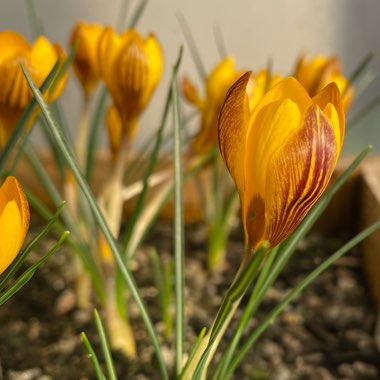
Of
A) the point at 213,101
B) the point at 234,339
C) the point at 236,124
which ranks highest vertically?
the point at 213,101

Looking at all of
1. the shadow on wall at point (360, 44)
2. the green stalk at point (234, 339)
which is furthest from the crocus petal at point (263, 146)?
the shadow on wall at point (360, 44)

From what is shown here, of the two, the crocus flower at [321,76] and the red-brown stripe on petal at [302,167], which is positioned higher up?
the crocus flower at [321,76]

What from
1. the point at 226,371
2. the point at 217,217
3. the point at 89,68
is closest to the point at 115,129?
the point at 89,68

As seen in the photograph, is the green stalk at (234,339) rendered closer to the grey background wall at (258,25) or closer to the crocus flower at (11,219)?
the crocus flower at (11,219)

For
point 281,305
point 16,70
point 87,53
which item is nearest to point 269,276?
point 281,305

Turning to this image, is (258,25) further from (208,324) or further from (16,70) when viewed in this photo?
(16,70)

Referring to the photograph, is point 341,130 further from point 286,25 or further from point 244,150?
point 286,25
